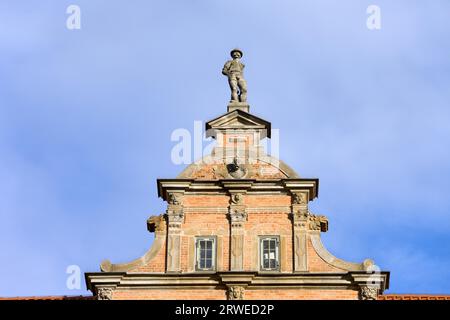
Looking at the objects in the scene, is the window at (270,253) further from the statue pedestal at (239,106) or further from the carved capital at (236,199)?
the statue pedestal at (239,106)

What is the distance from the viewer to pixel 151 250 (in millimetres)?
27891

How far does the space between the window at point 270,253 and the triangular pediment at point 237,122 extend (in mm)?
3275

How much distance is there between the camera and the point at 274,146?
29688 mm

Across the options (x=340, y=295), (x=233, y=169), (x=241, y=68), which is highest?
(x=241, y=68)

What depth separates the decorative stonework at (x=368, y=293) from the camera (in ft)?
88.5

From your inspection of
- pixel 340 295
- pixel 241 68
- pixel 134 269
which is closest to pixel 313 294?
pixel 340 295

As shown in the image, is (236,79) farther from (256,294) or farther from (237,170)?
(256,294)

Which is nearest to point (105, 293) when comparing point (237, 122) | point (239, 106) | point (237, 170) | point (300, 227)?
point (237, 170)

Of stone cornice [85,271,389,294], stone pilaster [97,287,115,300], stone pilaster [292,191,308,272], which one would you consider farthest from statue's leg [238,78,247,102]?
stone pilaster [97,287,115,300]

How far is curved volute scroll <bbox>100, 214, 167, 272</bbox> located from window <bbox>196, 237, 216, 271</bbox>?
92 centimetres

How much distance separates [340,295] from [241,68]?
7163 mm

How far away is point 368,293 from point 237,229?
11.7 feet

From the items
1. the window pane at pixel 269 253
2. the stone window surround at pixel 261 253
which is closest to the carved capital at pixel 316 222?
the stone window surround at pixel 261 253

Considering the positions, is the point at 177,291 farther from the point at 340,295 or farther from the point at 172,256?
the point at 340,295
